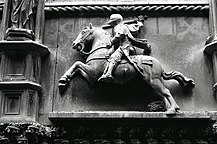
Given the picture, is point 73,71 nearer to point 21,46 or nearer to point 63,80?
point 63,80

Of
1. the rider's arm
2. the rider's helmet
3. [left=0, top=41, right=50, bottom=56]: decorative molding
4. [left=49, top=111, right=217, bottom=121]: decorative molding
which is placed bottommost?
[left=49, top=111, right=217, bottom=121]: decorative molding

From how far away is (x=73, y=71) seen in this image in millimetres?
6449

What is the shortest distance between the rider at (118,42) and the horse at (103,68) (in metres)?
0.11

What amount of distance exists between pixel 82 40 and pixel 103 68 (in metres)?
0.71

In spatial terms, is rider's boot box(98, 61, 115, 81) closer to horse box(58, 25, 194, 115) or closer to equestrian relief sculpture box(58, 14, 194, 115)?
equestrian relief sculpture box(58, 14, 194, 115)

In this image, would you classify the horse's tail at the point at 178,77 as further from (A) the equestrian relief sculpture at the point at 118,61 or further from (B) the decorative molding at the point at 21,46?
(B) the decorative molding at the point at 21,46

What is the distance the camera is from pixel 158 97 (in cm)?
632

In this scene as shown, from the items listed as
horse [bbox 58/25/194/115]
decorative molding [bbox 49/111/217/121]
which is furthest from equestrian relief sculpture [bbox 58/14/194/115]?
decorative molding [bbox 49/111/217/121]

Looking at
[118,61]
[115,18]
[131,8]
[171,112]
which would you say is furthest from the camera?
[131,8]

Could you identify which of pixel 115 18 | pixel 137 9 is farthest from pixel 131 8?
pixel 115 18

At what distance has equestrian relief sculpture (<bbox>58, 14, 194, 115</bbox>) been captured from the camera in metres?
6.22

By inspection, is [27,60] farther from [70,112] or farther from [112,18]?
[112,18]

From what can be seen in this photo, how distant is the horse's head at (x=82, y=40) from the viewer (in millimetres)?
6621

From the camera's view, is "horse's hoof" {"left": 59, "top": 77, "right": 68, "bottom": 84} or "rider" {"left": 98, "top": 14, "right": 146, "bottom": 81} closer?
"rider" {"left": 98, "top": 14, "right": 146, "bottom": 81}
